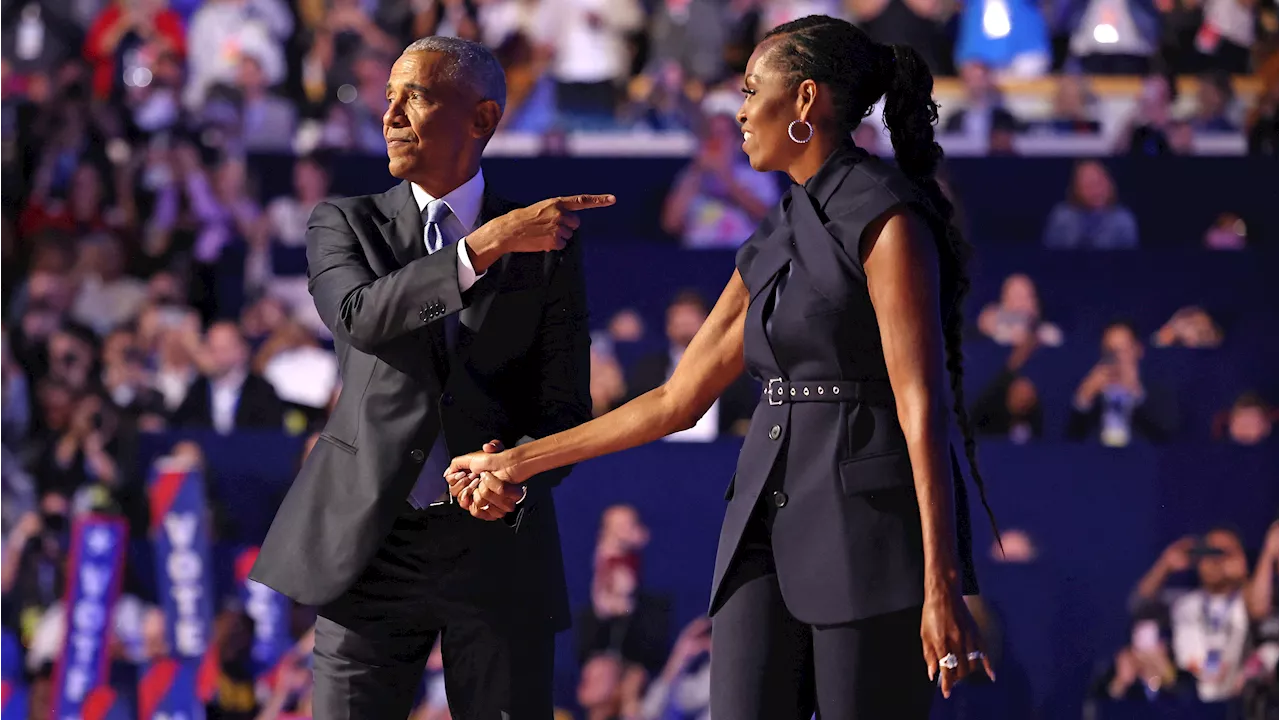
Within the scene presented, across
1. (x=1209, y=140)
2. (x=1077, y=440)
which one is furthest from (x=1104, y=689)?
(x=1209, y=140)

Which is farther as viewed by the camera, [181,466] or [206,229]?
[206,229]

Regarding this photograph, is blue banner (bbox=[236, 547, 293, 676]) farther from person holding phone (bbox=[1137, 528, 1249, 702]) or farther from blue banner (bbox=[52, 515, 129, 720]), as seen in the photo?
person holding phone (bbox=[1137, 528, 1249, 702])

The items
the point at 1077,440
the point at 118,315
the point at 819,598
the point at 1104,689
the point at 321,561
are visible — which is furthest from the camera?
the point at 118,315

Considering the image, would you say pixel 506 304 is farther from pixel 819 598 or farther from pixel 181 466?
pixel 181 466

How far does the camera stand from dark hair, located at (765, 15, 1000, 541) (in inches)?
88.3

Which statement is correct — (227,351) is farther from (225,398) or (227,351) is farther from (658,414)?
(658,414)

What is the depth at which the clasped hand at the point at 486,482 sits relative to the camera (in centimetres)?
239

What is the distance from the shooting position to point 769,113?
2287 millimetres

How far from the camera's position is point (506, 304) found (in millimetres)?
2518

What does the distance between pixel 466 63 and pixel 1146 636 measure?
3955 mm

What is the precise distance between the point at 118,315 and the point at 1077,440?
13.5 feet

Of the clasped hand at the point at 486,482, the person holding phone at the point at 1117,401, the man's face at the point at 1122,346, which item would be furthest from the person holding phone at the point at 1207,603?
the clasped hand at the point at 486,482

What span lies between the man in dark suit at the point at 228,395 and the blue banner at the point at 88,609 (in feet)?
1.93

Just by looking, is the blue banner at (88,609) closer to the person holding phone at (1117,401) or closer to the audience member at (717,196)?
the audience member at (717,196)
